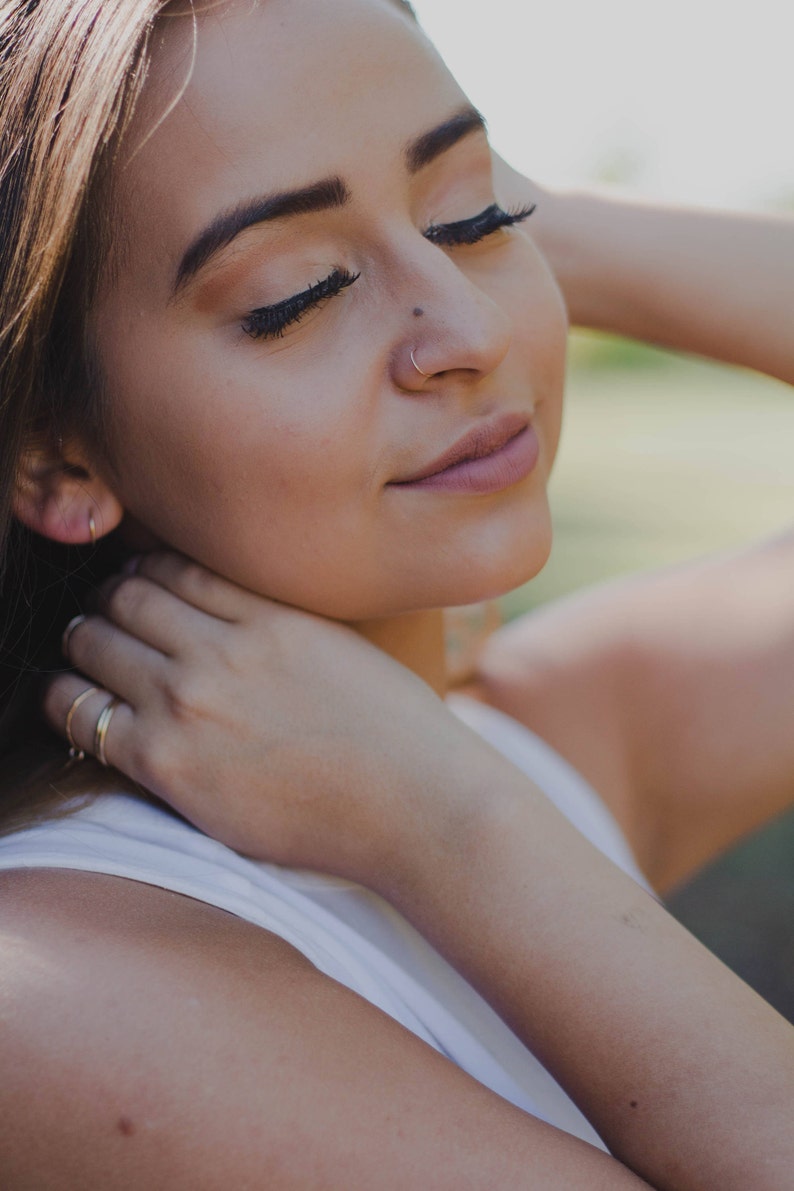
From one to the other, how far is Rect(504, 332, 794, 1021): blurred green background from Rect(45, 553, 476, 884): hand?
2.36 meters

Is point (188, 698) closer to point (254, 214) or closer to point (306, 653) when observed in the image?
point (306, 653)

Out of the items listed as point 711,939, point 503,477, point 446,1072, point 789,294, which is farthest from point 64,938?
point 711,939

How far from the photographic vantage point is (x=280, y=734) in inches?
59.4

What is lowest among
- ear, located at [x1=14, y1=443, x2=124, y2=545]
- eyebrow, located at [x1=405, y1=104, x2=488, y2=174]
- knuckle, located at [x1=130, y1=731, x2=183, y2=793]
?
knuckle, located at [x1=130, y1=731, x2=183, y2=793]

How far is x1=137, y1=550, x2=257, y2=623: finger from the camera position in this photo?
1.61 meters

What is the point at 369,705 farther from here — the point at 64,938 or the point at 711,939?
the point at 711,939

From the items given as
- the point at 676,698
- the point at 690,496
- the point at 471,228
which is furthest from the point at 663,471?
the point at 471,228

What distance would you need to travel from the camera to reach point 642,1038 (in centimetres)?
131

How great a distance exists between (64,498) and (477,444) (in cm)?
58

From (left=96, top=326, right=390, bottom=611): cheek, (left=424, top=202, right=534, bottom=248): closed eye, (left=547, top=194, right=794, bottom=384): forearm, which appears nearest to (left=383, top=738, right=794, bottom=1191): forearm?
(left=96, top=326, right=390, bottom=611): cheek

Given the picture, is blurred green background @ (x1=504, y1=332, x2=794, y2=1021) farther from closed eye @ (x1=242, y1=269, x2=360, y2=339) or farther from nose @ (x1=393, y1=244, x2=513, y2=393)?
closed eye @ (x1=242, y1=269, x2=360, y2=339)

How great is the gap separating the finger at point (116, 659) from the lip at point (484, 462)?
408mm

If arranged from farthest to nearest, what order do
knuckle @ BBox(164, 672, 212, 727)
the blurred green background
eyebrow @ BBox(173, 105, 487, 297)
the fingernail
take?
the blurred green background, the fingernail, knuckle @ BBox(164, 672, 212, 727), eyebrow @ BBox(173, 105, 487, 297)

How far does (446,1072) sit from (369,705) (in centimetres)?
45
